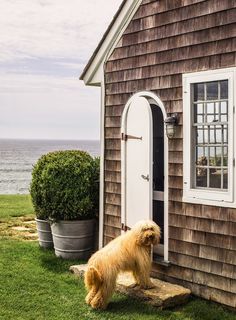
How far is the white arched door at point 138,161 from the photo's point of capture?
778 cm

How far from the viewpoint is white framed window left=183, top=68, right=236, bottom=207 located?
659 cm

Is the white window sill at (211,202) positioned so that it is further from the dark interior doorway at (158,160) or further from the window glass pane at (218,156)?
the dark interior doorway at (158,160)

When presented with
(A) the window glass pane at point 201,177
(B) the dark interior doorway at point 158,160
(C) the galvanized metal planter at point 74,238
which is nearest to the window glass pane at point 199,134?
(A) the window glass pane at point 201,177

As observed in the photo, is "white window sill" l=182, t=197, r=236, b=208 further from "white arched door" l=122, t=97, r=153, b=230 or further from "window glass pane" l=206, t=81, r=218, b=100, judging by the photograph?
"window glass pane" l=206, t=81, r=218, b=100

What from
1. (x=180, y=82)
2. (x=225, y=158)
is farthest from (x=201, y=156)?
(x=180, y=82)

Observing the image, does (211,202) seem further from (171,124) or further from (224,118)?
(171,124)

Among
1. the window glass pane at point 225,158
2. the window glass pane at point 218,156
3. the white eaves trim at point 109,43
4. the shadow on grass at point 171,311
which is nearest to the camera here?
the shadow on grass at point 171,311

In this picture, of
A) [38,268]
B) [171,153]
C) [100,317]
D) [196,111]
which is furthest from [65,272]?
[196,111]

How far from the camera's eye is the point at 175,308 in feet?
22.5

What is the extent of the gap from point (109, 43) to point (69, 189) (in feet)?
8.34

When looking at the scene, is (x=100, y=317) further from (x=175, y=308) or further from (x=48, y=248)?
(x=48, y=248)

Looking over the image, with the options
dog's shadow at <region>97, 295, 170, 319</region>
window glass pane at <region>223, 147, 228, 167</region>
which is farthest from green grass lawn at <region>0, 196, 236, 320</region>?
window glass pane at <region>223, 147, 228, 167</region>

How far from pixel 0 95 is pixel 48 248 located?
103 metres

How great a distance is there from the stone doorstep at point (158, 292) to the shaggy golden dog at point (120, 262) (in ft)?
0.42
